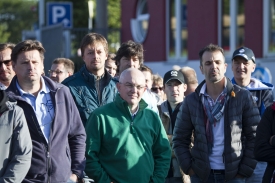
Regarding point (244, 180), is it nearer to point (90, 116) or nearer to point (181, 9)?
point (90, 116)

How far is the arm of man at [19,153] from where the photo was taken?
613 cm

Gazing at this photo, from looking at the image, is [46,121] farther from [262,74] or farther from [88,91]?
[262,74]

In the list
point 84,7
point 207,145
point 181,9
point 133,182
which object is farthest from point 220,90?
point 84,7

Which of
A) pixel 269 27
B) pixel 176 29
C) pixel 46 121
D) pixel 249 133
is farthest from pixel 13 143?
pixel 176 29

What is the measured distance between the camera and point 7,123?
6133 millimetres

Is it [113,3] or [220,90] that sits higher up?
[113,3]

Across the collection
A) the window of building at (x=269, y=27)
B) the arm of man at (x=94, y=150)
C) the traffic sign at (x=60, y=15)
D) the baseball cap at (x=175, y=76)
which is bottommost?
the arm of man at (x=94, y=150)

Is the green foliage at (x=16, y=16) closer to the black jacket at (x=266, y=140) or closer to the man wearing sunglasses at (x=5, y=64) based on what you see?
the man wearing sunglasses at (x=5, y=64)

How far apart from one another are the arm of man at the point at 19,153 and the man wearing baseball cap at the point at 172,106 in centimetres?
281

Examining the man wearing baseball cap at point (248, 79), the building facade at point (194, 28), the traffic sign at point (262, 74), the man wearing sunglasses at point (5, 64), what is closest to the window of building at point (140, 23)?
the building facade at point (194, 28)

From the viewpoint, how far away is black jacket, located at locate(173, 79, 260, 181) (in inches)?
294

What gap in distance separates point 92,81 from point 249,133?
1630mm

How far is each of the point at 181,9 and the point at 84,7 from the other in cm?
3295

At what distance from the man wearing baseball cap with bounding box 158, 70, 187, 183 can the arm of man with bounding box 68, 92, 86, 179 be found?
214 centimetres
